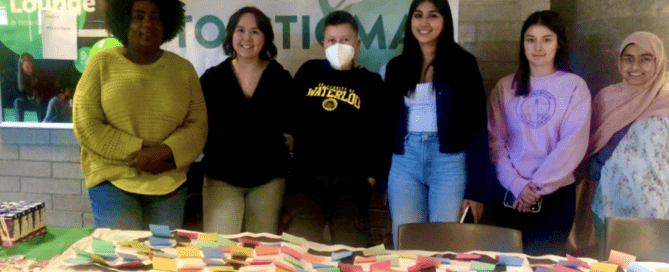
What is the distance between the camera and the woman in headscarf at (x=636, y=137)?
8.15ft

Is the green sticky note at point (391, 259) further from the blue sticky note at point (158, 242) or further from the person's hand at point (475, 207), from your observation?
the person's hand at point (475, 207)

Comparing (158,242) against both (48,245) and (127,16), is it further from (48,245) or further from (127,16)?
(127,16)

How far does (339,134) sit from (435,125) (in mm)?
450

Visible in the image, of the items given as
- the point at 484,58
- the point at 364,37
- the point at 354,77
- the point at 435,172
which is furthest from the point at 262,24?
the point at 484,58

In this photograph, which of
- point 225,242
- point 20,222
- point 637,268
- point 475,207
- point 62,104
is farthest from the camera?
point 62,104

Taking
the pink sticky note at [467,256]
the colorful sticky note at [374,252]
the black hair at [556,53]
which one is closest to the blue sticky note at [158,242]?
the colorful sticky note at [374,252]

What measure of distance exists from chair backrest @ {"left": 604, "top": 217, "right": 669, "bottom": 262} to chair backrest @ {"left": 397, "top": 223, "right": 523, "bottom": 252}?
0.35 meters

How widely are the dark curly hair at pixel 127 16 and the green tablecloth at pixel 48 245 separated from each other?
37.1 inches

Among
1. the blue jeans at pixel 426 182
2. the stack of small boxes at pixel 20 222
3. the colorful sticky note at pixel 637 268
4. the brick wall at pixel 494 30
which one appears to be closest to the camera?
the colorful sticky note at pixel 637 268

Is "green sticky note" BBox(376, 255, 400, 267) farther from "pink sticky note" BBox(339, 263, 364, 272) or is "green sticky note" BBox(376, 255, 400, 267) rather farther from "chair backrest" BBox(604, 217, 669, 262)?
"chair backrest" BBox(604, 217, 669, 262)

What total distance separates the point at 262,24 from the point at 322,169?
2.55 feet

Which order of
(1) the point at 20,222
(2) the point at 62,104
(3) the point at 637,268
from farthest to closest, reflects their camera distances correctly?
(2) the point at 62,104, (1) the point at 20,222, (3) the point at 637,268

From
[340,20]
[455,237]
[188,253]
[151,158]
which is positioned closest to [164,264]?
[188,253]

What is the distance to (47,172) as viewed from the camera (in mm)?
3498
